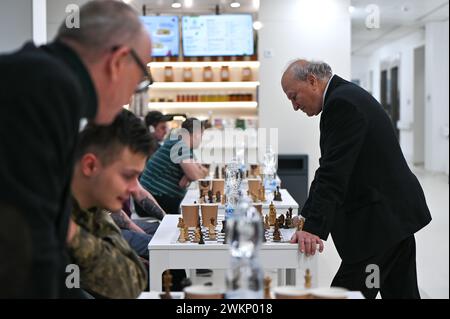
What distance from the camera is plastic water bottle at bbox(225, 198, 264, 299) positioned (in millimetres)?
1708

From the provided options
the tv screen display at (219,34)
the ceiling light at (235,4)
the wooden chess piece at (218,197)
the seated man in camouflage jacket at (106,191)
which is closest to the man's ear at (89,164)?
the seated man in camouflage jacket at (106,191)

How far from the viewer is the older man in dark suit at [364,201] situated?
331 cm

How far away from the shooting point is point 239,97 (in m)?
11.4

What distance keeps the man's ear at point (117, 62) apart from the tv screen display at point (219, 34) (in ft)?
29.4

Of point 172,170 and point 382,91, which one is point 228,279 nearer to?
point 172,170

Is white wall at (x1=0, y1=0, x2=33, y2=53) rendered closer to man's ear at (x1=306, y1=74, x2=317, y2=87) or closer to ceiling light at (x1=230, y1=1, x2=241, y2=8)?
man's ear at (x1=306, y1=74, x2=317, y2=87)

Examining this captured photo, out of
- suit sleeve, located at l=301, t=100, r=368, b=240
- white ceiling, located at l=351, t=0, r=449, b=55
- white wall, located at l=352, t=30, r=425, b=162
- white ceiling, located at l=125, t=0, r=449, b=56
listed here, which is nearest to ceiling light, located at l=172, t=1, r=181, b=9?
white ceiling, located at l=125, t=0, r=449, b=56

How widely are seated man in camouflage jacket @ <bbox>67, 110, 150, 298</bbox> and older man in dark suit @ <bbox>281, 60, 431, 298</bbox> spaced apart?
1.29m

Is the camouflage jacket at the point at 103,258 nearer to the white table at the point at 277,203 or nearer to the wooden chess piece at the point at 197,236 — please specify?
the wooden chess piece at the point at 197,236

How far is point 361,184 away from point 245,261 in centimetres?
174

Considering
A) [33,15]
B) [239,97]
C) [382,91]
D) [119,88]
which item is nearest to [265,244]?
[119,88]

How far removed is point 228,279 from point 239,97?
9.72 metres
